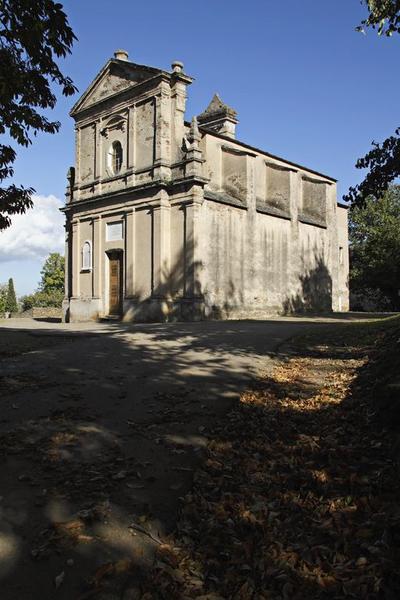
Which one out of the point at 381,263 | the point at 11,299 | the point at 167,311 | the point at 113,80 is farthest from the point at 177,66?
the point at 11,299

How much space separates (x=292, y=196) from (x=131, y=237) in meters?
9.86

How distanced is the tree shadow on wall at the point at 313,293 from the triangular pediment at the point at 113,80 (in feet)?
44.7

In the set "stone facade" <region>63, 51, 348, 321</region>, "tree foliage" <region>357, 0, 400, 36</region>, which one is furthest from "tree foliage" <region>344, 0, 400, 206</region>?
"stone facade" <region>63, 51, 348, 321</region>

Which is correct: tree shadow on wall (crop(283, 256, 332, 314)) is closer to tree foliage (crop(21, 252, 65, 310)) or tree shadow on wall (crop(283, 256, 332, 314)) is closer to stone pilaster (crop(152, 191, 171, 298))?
stone pilaster (crop(152, 191, 171, 298))

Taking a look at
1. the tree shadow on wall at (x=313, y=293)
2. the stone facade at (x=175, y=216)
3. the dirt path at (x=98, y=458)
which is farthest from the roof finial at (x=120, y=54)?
the dirt path at (x=98, y=458)

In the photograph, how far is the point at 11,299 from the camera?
61031 mm

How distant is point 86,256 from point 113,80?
921 centimetres

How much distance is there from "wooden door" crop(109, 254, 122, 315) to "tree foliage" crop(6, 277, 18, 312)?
38.6 m

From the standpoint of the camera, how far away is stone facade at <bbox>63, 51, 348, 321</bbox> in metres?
21.7

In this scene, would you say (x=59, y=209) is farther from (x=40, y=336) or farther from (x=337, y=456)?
(x=337, y=456)

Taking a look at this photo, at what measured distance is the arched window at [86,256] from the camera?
85.3ft

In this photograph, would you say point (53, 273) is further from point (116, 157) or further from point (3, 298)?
point (116, 157)

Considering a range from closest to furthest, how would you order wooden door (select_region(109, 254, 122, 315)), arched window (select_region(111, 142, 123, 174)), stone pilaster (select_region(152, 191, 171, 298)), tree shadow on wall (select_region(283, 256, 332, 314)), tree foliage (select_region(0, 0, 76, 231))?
tree foliage (select_region(0, 0, 76, 231)) < stone pilaster (select_region(152, 191, 171, 298)) < wooden door (select_region(109, 254, 122, 315)) < arched window (select_region(111, 142, 123, 174)) < tree shadow on wall (select_region(283, 256, 332, 314))

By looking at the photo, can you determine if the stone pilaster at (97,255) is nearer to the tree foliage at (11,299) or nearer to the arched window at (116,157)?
the arched window at (116,157)
